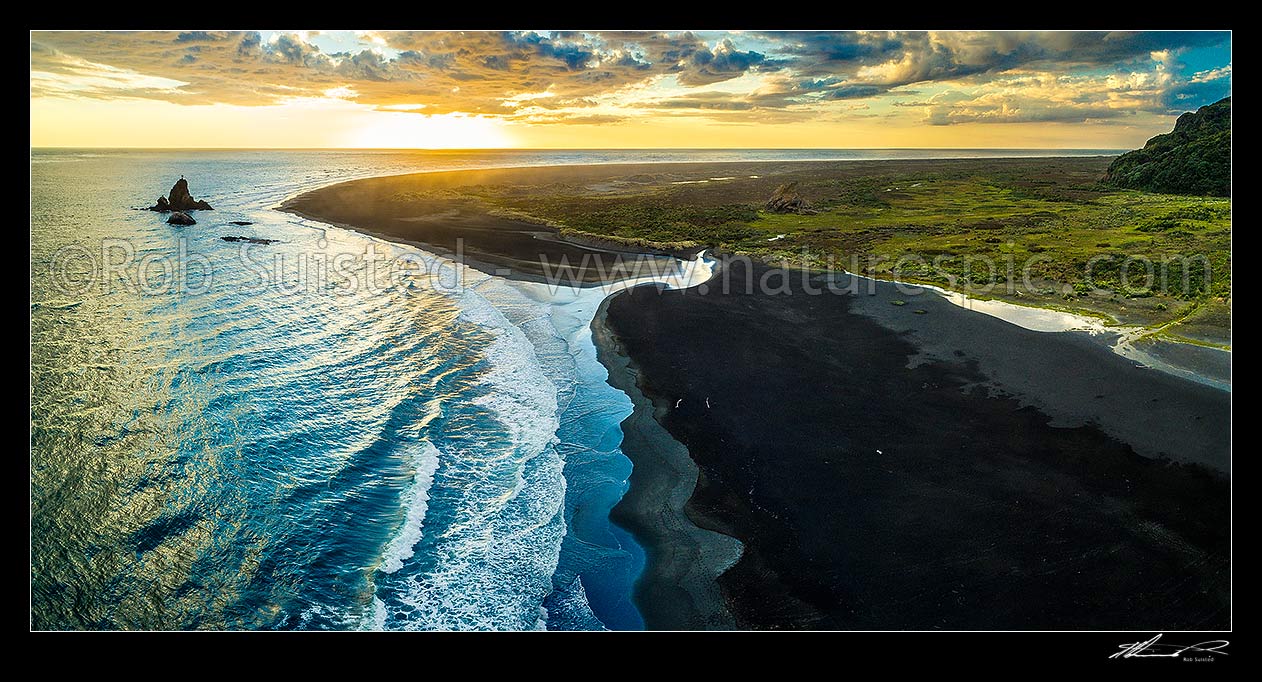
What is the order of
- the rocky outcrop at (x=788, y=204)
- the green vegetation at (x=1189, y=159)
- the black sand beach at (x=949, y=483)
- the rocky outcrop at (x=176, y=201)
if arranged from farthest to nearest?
the rocky outcrop at (x=788, y=204) → the rocky outcrop at (x=176, y=201) → the green vegetation at (x=1189, y=159) → the black sand beach at (x=949, y=483)

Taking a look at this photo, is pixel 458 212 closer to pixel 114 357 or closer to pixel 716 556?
pixel 114 357

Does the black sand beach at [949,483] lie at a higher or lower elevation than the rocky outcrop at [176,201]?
lower

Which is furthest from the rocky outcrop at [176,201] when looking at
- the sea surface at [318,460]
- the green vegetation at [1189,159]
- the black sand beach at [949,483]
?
the green vegetation at [1189,159]

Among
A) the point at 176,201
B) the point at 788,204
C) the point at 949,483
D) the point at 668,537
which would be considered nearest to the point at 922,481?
the point at 949,483
